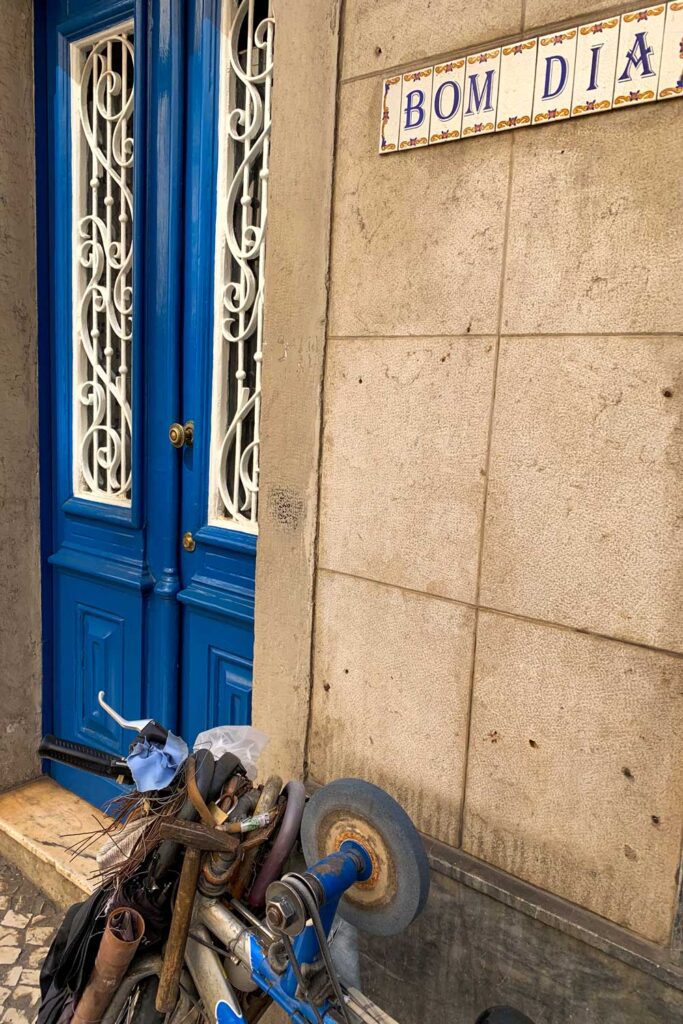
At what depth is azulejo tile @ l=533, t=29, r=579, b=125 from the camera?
69.6 inches

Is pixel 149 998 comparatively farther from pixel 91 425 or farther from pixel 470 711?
pixel 91 425

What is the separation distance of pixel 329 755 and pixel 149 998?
78cm

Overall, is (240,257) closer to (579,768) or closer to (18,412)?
(18,412)

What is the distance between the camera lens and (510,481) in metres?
1.96

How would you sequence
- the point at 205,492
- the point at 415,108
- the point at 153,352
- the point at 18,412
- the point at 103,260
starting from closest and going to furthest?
the point at 415,108
the point at 205,492
the point at 153,352
the point at 103,260
the point at 18,412

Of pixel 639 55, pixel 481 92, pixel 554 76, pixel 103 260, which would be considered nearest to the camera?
pixel 639 55

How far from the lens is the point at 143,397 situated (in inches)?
134

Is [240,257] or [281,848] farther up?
[240,257]

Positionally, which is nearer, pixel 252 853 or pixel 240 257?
pixel 252 853

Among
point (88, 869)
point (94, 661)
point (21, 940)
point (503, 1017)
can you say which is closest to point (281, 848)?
point (503, 1017)

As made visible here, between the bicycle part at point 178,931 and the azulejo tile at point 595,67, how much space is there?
6.06 ft

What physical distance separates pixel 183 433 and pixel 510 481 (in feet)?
5.49

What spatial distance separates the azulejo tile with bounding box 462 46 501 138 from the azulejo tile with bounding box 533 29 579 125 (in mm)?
110

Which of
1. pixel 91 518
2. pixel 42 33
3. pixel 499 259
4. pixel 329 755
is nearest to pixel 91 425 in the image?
pixel 91 518
